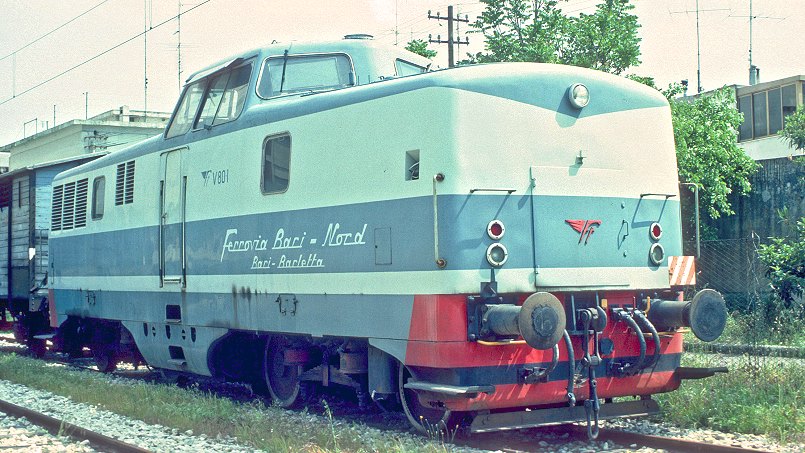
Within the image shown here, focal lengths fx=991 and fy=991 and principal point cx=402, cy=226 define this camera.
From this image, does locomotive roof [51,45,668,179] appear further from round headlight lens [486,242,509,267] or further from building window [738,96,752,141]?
building window [738,96,752,141]

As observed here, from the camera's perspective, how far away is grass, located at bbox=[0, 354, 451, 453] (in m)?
7.71

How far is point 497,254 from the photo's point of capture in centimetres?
761

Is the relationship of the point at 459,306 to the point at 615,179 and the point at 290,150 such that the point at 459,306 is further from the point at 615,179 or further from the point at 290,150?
the point at 290,150

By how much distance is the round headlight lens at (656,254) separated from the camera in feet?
27.7

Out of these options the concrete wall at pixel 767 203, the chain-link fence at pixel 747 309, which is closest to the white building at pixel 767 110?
the concrete wall at pixel 767 203

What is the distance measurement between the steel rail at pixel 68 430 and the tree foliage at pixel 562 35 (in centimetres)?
1392

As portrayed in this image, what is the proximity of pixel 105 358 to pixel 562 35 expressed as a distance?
1283 centimetres

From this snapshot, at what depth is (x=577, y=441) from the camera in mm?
8133

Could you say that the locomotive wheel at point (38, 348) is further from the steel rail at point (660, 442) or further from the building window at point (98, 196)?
the steel rail at point (660, 442)

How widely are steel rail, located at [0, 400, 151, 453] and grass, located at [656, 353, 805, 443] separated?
4.64 m

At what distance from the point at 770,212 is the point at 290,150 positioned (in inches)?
572

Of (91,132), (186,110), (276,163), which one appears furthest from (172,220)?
(91,132)

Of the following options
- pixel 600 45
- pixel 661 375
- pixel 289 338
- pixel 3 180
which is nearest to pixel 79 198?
pixel 289 338

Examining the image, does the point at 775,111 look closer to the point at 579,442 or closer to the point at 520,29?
the point at 520,29
